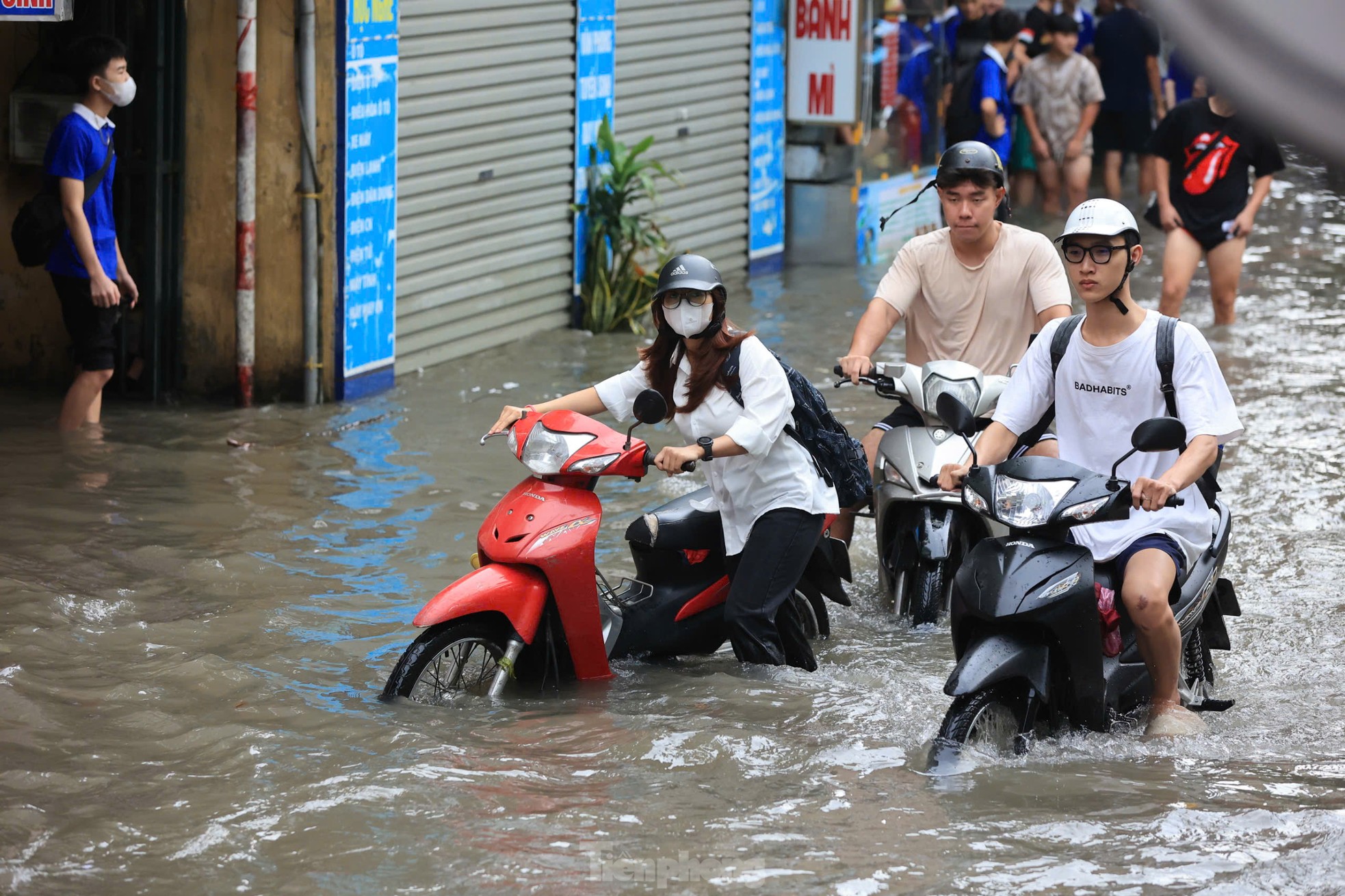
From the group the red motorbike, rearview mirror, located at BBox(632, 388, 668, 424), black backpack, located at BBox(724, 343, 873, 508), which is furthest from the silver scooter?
rearview mirror, located at BBox(632, 388, 668, 424)

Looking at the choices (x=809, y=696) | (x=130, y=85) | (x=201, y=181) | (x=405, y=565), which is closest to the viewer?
(x=809, y=696)

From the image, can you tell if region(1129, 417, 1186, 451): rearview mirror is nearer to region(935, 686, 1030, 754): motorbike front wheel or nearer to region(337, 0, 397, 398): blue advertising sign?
region(935, 686, 1030, 754): motorbike front wheel

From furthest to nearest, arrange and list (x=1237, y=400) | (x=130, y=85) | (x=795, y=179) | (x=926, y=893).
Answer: (x=795, y=179) < (x=1237, y=400) < (x=130, y=85) < (x=926, y=893)

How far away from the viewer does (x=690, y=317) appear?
4.96m

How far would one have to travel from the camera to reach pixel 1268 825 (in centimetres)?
403

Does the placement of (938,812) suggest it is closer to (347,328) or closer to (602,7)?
(347,328)

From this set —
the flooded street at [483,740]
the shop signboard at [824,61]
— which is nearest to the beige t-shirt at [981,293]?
the flooded street at [483,740]

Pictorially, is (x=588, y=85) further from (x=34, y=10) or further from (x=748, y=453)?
(x=748, y=453)

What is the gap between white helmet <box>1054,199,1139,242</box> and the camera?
14.7 ft

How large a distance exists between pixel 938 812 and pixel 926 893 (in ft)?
1.59

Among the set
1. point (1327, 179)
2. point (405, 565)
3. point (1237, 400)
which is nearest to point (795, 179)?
point (1237, 400)

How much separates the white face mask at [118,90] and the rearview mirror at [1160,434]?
537cm

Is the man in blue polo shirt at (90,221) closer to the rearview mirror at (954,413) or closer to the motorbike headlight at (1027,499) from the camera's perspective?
the rearview mirror at (954,413)

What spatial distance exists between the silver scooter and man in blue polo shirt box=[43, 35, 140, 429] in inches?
154
